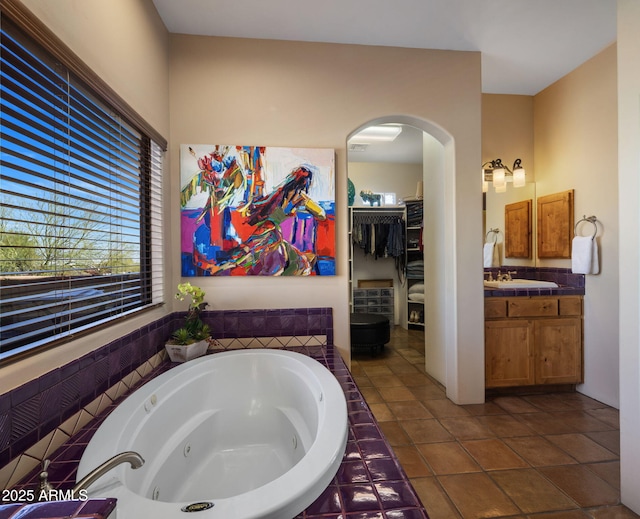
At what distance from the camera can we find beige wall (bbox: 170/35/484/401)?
2297 millimetres

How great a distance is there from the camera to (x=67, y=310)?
1208mm

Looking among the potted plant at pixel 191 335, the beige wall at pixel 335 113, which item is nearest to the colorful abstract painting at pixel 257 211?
the beige wall at pixel 335 113

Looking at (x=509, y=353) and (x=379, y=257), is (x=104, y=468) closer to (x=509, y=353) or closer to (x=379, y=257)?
(x=509, y=353)

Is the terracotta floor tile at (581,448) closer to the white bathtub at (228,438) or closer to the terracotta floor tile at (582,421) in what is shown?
the terracotta floor tile at (582,421)

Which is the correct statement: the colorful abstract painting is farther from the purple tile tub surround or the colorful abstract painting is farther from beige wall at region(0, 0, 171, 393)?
the purple tile tub surround

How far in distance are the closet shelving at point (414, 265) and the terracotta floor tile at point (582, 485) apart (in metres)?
3.05

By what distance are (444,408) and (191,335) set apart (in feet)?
6.55

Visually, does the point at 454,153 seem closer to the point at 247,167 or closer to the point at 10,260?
the point at 247,167

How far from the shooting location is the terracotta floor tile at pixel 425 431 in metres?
2.07

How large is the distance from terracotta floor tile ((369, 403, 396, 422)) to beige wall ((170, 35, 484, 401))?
0.50 metres

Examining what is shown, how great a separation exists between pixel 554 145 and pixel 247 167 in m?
2.90

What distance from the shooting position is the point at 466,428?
220cm

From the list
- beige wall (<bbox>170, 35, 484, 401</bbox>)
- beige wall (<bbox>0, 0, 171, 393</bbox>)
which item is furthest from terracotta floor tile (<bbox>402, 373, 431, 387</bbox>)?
beige wall (<bbox>0, 0, 171, 393</bbox>)

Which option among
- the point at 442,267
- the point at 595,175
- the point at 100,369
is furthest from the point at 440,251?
the point at 100,369
